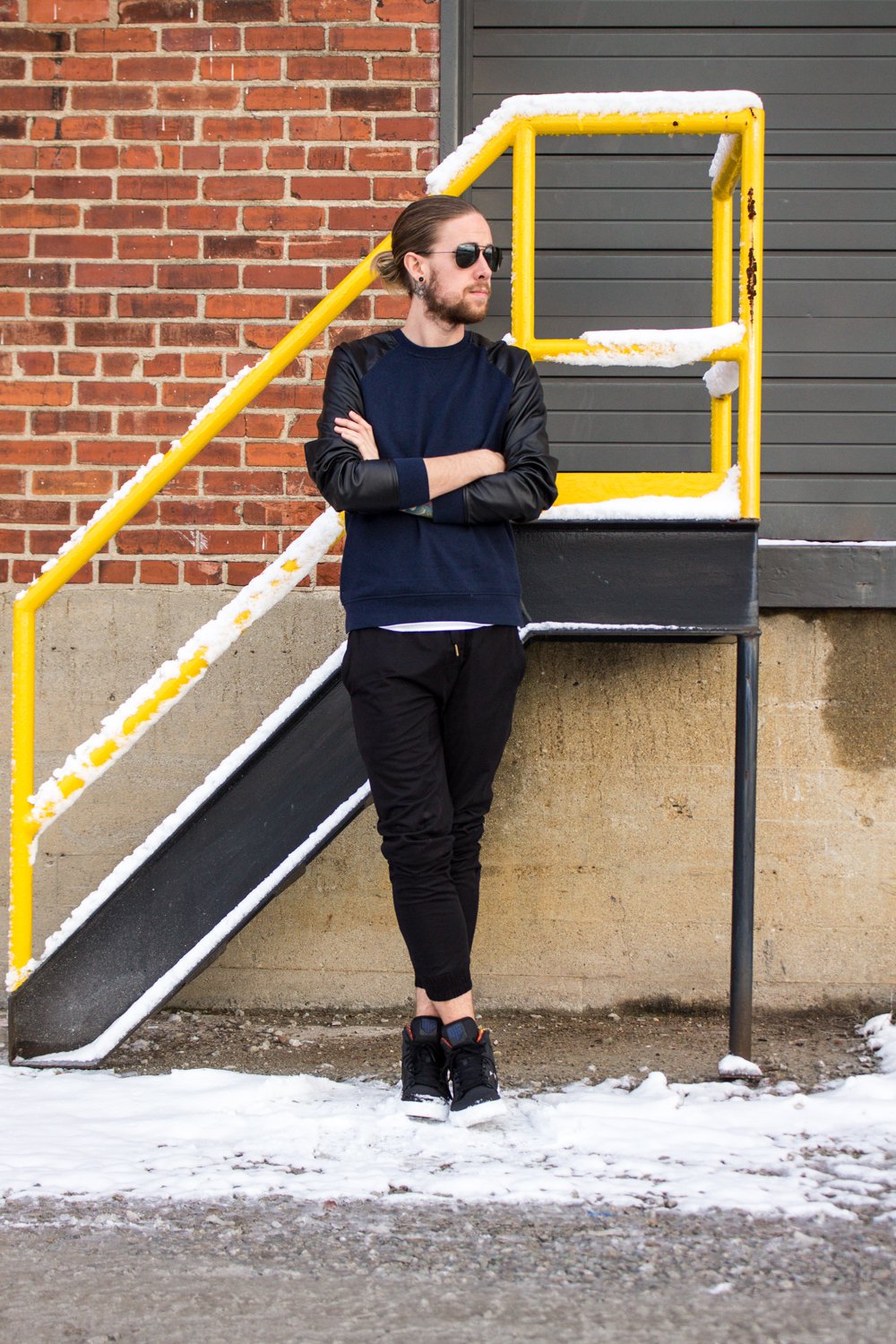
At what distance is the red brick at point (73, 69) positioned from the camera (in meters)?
3.84

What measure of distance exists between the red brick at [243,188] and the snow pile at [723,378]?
147 cm

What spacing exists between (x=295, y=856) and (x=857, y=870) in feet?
5.78

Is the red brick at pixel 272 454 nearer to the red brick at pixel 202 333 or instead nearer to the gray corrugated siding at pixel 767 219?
the red brick at pixel 202 333

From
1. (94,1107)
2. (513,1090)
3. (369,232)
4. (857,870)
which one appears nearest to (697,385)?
(369,232)

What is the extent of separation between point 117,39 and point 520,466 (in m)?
2.18

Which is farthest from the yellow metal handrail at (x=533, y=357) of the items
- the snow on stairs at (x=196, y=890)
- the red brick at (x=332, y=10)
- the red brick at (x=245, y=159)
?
the red brick at (x=332, y=10)

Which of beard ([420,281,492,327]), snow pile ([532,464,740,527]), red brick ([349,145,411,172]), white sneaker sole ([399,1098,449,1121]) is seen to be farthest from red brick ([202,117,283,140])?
white sneaker sole ([399,1098,449,1121])

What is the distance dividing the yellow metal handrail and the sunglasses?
22 cm

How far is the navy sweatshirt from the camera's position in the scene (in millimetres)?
2672

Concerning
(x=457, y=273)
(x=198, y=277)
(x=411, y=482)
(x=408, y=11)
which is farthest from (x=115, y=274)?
(x=411, y=482)

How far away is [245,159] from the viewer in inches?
151

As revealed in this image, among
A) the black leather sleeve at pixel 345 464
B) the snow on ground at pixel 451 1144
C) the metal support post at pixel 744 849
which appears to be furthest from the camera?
the metal support post at pixel 744 849

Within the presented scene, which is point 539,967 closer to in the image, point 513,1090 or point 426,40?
point 513,1090

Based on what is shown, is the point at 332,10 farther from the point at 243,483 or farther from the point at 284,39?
the point at 243,483
